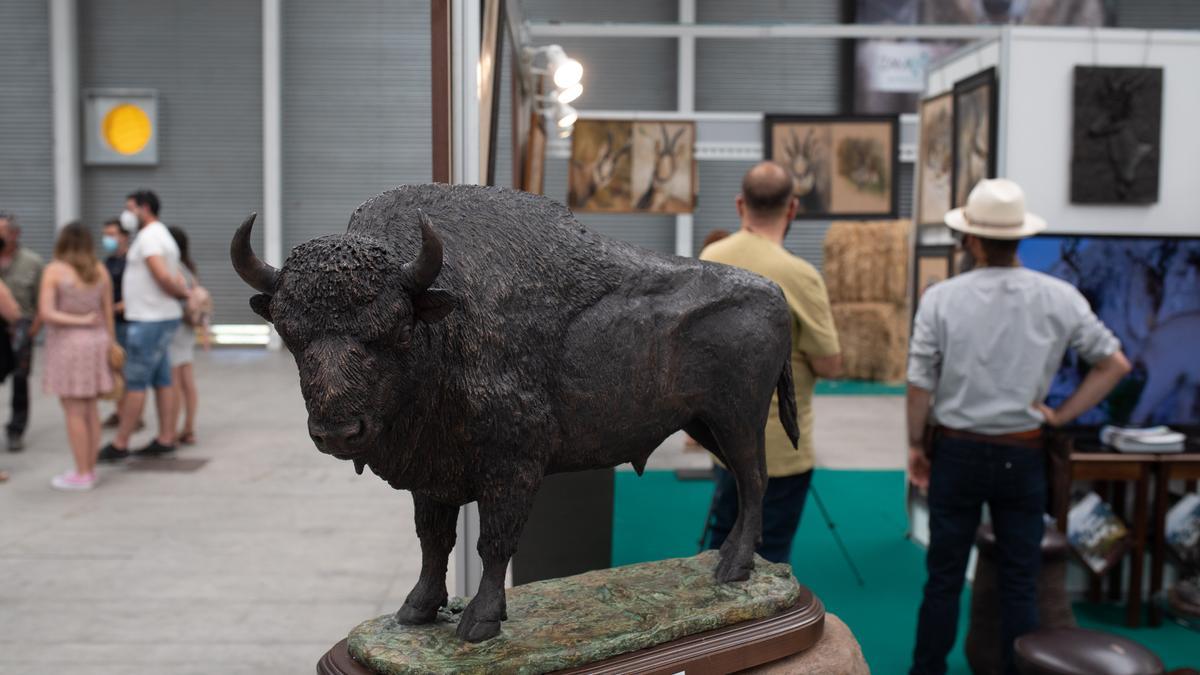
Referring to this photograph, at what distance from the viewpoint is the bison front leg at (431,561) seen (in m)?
2.09

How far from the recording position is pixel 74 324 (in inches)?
264

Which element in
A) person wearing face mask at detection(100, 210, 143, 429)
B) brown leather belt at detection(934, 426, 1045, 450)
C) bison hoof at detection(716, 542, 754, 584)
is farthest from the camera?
person wearing face mask at detection(100, 210, 143, 429)

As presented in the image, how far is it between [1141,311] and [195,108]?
14.1m

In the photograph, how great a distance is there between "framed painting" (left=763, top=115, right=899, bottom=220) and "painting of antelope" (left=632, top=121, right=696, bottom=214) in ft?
2.25

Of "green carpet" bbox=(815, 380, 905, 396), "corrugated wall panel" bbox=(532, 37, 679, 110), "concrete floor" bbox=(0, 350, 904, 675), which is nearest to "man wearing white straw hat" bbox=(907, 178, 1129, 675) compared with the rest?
"concrete floor" bbox=(0, 350, 904, 675)

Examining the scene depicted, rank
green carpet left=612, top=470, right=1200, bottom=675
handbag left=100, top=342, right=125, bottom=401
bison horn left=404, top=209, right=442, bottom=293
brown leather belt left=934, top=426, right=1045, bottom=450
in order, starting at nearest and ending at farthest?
bison horn left=404, top=209, right=442, bottom=293, brown leather belt left=934, top=426, right=1045, bottom=450, green carpet left=612, top=470, right=1200, bottom=675, handbag left=100, top=342, right=125, bottom=401

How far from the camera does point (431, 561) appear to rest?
212 cm

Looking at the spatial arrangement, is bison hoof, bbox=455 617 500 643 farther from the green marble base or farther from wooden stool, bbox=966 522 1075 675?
wooden stool, bbox=966 522 1075 675

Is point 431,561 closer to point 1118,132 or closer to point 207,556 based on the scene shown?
point 207,556

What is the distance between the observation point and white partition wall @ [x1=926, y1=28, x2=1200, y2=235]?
5.05 metres

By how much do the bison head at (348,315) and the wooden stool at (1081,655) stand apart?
7.73 feet

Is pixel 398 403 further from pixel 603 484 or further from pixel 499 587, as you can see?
pixel 603 484

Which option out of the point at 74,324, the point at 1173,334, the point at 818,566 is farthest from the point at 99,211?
the point at 1173,334

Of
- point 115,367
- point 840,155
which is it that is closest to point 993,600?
point 840,155
